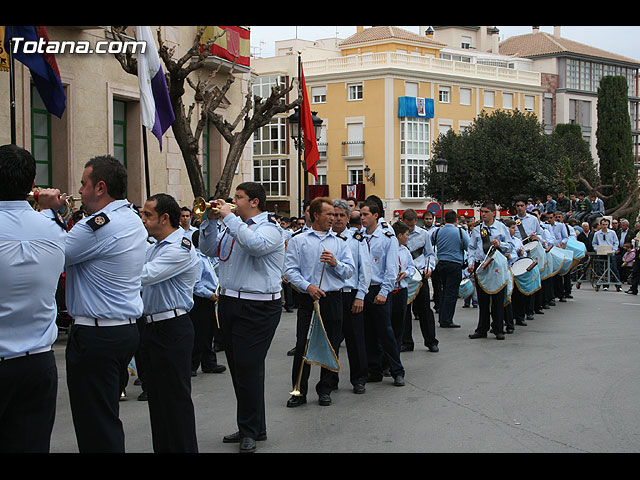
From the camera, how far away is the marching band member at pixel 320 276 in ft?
25.6

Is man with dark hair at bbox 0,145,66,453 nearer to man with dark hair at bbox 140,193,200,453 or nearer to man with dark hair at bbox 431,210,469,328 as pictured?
man with dark hair at bbox 140,193,200,453

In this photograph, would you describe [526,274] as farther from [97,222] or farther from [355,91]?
[355,91]

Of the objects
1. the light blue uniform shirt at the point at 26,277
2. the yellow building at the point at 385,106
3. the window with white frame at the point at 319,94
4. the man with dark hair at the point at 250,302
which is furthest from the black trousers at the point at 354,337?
the window with white frame at the point at 319,94

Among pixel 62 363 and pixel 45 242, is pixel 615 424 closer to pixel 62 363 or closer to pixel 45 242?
pixel 45 242

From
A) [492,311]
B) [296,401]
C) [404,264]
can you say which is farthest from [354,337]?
[492,311]

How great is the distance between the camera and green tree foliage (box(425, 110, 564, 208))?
51500 mm

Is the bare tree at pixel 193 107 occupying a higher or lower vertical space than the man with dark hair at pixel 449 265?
higher

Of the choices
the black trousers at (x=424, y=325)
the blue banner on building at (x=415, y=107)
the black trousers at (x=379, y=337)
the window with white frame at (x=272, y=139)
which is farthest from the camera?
the window with white frame at (x=272, y=139)

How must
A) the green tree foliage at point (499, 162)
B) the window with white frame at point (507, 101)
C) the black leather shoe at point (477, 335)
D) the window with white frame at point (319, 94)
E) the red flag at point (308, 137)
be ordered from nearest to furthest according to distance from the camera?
the black leather shoe at point (477, 335) → the red flag at point (308, 137) → the green tree foliage at point (499, 162) → the window with white frame at point (319, 94) → the window with white frame at point (507, 101)

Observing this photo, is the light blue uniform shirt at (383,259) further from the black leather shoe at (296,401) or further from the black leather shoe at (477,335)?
the black leather shoe at (477,335)

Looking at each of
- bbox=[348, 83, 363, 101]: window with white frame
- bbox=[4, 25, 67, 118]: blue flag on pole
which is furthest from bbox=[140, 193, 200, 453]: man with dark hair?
bbox=[348, 83, 363, 101]: window with white frame

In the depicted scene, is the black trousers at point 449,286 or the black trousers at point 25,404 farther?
the black trousers at point 449,286
